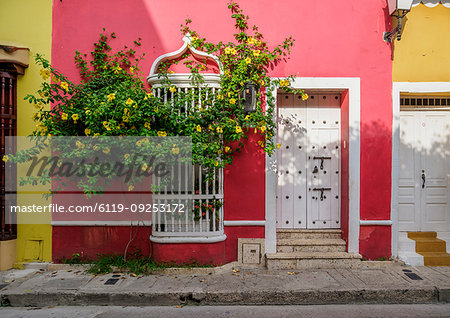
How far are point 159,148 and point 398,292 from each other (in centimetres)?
378

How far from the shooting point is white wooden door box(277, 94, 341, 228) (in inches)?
232

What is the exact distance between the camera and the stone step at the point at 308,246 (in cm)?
561

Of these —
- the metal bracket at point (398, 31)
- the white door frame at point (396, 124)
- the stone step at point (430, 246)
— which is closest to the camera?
the metal bracket at point (398, 31)

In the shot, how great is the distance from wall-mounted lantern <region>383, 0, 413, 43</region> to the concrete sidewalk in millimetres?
3821

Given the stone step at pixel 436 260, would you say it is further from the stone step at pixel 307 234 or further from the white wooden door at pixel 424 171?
the stone step at pixel 307 234

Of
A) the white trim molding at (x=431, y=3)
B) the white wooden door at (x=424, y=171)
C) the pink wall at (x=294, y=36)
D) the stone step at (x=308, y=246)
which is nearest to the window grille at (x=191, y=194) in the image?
the pink wall at (x=294, y=36)

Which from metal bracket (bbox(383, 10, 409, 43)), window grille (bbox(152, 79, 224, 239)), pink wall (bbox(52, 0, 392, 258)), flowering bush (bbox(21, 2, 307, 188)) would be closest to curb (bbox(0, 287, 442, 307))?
window grille (bbox(152, 79, 224, 239))

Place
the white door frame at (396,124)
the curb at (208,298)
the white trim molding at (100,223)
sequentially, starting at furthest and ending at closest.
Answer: the white door frame at (396,124)
the white trim molding at (100,223)
the curb at (208,298)

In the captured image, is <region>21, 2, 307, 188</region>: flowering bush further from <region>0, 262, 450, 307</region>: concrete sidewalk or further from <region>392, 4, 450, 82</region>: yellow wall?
<region>392, 4, 450, 82</region>: yellow wall

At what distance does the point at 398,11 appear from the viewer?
5.27 metres

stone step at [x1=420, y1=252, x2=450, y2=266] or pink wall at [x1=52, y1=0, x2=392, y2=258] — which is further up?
pink wall at [x1=52, y1=0, x2=392, y2=258]

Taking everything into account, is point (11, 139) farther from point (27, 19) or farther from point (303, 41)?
point (303, 41)

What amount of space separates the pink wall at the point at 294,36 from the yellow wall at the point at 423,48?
239mm

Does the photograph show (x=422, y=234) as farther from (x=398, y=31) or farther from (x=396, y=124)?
(x=398, y=31)
